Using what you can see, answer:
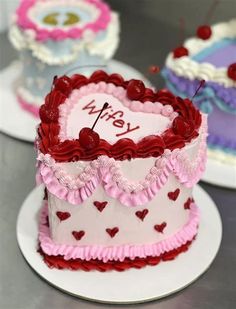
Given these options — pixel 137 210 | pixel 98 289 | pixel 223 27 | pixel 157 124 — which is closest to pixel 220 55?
pixel 223 27

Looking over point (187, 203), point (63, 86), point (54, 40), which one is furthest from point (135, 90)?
point (54, 40)

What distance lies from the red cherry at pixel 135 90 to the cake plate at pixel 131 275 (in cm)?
36

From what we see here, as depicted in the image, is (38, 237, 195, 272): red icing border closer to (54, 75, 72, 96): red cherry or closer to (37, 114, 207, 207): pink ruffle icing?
(37, 114, 207, 207): pink ruffle icing

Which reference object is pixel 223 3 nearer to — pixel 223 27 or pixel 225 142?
pixel 223 27

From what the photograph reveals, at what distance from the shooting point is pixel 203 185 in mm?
1749

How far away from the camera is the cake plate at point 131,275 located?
138 cm

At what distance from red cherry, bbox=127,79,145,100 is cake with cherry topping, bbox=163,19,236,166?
1.09 ft

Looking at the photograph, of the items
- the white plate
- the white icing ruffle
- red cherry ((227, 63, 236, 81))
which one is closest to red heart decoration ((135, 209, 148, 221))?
the white plate

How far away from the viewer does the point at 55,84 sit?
4.87 feet

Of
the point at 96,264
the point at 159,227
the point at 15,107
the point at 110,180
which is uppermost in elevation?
the point at 110,180

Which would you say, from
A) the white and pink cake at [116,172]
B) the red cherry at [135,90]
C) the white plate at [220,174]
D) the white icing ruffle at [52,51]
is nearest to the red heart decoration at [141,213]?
the white and pink cake at [116,172]

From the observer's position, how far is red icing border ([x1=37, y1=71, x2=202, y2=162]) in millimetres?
1283

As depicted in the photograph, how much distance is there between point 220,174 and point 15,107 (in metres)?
0.67

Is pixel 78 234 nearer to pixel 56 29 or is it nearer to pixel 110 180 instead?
pixel 110 180
